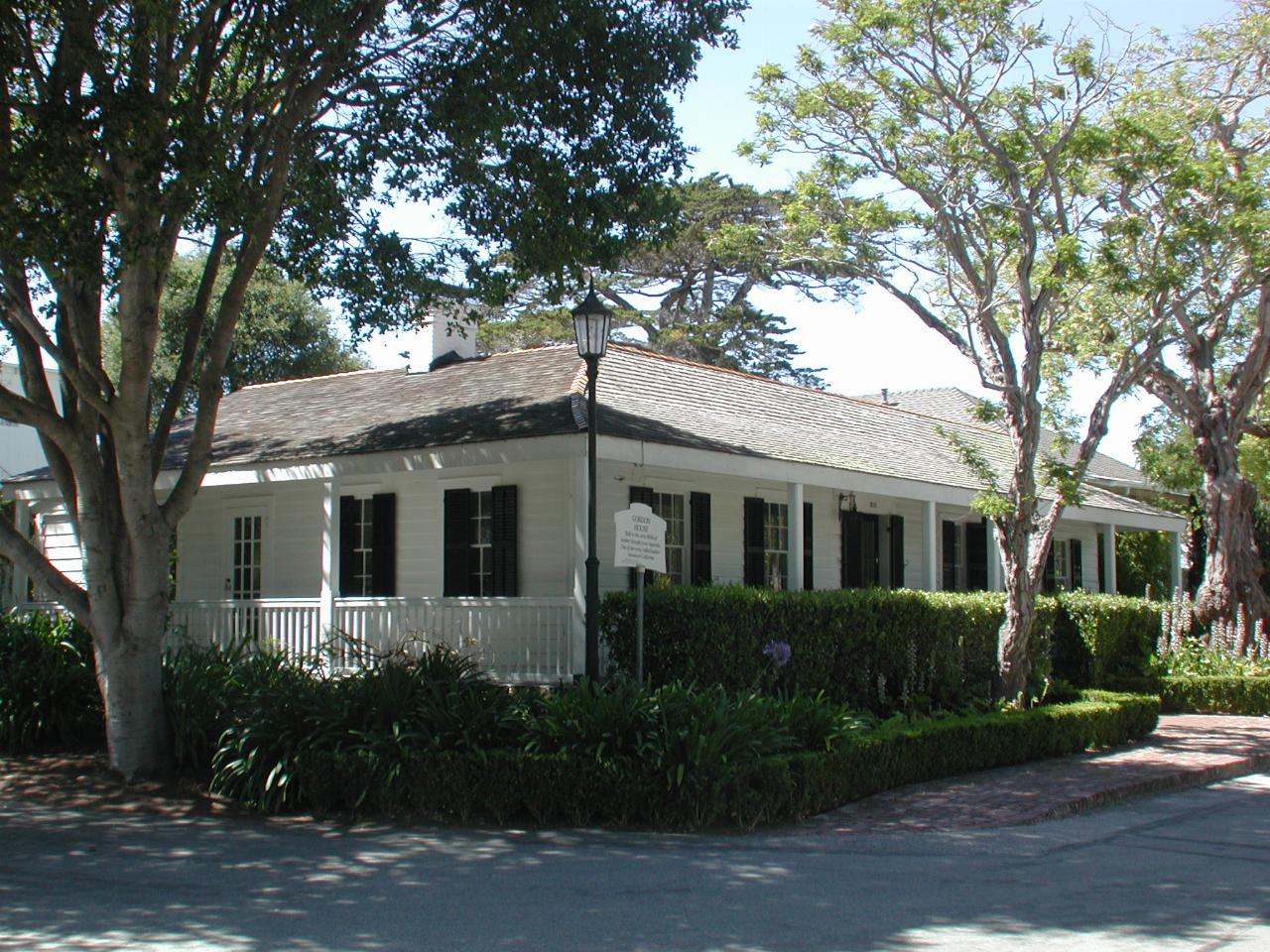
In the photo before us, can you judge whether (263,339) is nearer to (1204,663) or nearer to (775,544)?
(775,544)

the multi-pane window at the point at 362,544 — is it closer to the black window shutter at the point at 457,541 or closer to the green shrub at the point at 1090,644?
the black window shutter at the point at 457,541

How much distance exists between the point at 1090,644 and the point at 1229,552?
5.42 meters

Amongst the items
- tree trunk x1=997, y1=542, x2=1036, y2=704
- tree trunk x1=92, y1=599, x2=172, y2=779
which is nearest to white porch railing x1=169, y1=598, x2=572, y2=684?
tree trunk x1=92, y1=599, x2=172, y2=779

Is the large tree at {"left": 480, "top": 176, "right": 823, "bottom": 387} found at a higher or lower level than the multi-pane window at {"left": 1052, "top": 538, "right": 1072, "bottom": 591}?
higher

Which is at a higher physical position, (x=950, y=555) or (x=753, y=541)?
(x=753, y=541)

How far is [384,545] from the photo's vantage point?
17219 millimetres

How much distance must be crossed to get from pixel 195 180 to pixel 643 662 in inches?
261

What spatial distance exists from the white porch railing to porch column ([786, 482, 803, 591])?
3.20 metres

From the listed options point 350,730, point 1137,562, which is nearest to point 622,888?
point 350,730

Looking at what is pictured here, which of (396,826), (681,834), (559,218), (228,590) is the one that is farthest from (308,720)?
(228,590)

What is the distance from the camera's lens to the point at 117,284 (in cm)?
1256

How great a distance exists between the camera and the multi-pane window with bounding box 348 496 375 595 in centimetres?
1758

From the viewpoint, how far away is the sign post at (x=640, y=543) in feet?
39.1

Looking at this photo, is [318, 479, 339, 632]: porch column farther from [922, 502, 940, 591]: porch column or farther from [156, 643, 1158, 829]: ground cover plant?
[922, 502, 940, 591]: porch column
